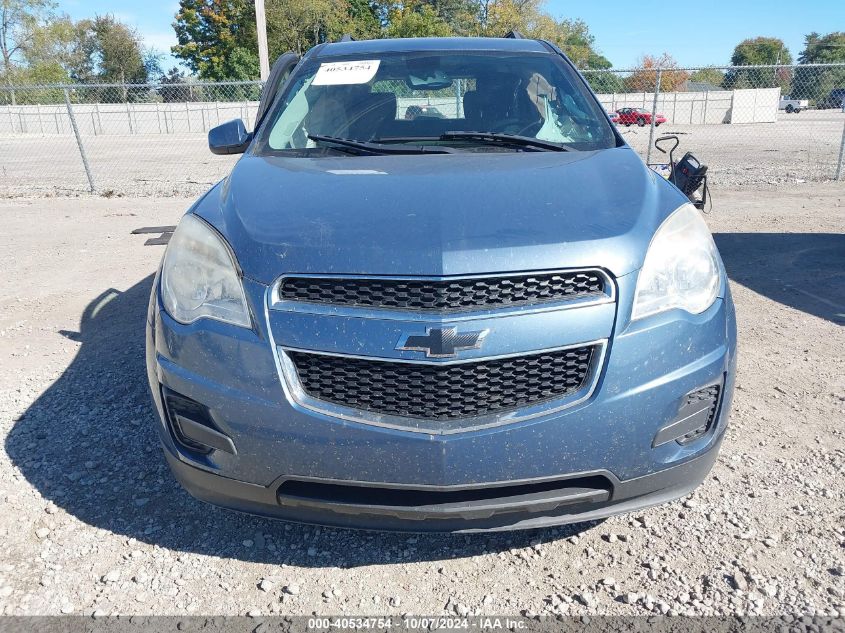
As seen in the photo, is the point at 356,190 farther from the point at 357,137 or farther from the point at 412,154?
the point at 357,137

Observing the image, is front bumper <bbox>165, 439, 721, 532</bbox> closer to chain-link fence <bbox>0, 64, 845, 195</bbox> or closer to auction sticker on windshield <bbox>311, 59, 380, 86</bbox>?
chain-link fence <bbox>0, 64, 845, 195</bbox>

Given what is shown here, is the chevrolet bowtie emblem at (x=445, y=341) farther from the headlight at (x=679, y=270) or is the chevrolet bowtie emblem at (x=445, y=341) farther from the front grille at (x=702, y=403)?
the front grille at (x=702, y=403)

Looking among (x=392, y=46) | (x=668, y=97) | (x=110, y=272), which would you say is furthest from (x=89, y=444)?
(x=668, y=97)

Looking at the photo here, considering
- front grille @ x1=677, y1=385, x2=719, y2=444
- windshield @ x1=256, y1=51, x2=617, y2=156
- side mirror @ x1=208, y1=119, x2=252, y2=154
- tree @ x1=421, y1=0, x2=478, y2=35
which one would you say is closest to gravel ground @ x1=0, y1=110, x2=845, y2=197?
windshield @ x1=256, y1=51, x2=617, y2=156

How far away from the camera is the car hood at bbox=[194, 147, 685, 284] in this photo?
195 cm

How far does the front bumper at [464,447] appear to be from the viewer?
1.90 m

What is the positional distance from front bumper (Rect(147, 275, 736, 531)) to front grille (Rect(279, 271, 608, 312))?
15 centimetres

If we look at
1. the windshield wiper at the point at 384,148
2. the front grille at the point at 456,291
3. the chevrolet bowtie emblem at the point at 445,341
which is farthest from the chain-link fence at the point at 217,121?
the chevrolet bowtie emblem at the point at 445,341

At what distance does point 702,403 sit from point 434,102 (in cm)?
201

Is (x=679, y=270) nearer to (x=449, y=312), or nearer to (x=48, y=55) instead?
(x=449, y=312)

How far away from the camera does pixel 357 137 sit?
3127 mm

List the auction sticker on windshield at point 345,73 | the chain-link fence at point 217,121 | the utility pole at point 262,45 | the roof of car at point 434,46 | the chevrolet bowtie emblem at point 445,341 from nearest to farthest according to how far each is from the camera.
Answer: the chevrolet bowtie emblem at point 445,341 → the auction sticker on windshield at point 345,73 → the roof of car at point 434,46 → the chain-link fence at point 217,121 → the utility pole at point 262,45

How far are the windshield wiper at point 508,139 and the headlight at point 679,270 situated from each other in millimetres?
777

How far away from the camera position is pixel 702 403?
206cm
